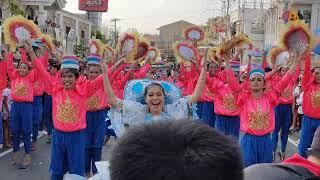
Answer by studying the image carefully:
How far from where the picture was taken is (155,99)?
12.9 feet

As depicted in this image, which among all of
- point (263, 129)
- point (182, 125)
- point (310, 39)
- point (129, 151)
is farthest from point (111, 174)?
point (310, 39)

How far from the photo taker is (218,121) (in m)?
8.19

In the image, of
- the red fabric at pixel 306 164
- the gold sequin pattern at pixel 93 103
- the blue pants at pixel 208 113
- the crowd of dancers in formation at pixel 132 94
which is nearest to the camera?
the red fabric at pixel 306 164

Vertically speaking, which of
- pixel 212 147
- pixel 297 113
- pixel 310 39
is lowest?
pixel 297 113

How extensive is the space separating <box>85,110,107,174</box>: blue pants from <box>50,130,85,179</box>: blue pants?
112cm

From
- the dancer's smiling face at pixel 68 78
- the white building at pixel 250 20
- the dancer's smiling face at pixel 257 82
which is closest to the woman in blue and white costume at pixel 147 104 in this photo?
the dancer's smiling face at pixel 68 78

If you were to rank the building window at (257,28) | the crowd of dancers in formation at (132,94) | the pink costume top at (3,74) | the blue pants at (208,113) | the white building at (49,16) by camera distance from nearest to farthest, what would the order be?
the crowd of dancers in formation at (132,94) → the pink costume top at (3,74) → the blue pants at (208,113) → the white building at (49,16) → the building window at (257,28)

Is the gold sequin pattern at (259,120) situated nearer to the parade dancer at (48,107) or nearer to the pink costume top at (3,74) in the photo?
the pink costume top at (3,74)

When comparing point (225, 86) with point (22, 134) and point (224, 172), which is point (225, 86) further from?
point (224, 172)

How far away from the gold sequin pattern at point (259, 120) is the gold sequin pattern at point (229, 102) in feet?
6.55

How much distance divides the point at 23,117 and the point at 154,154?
274 inches

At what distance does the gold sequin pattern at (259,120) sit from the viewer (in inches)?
228

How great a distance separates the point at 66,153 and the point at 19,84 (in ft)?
8.66

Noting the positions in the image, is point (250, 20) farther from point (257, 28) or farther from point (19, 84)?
point (19, 84)
